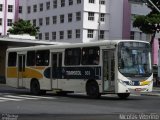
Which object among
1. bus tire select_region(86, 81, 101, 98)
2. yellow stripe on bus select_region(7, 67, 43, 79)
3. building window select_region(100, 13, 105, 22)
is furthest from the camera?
building window select_region(100, 13, 105, 22)

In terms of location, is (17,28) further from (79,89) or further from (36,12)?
(79,89)

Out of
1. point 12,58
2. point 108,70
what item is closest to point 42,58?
point 12,58

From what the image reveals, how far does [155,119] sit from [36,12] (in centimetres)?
8635

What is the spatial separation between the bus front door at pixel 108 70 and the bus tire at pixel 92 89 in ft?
1.89

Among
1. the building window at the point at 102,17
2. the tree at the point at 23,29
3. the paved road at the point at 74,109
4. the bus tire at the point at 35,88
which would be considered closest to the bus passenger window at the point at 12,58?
the bus tire at the point at 35,88

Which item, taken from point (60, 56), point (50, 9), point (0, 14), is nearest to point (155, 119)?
point (60, 56)

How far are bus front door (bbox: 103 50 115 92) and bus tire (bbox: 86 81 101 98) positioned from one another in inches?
22.7

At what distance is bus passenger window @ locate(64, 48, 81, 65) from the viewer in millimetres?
27203

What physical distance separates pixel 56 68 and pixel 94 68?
3.33 metres

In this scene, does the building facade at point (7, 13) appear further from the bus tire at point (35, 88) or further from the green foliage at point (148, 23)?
the bus tire at point (35, 88)

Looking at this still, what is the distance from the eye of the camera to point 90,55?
26.4m

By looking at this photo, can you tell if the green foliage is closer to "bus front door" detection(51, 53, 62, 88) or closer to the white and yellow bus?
the white and yellow bus

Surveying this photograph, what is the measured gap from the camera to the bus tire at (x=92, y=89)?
1022 inches

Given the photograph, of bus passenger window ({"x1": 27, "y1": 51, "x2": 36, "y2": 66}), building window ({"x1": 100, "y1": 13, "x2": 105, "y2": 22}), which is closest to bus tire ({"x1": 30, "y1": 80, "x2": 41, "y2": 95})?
bus passenger window ({"x1": 27, "y1": 51, "x2": 36, "y2": 66})
